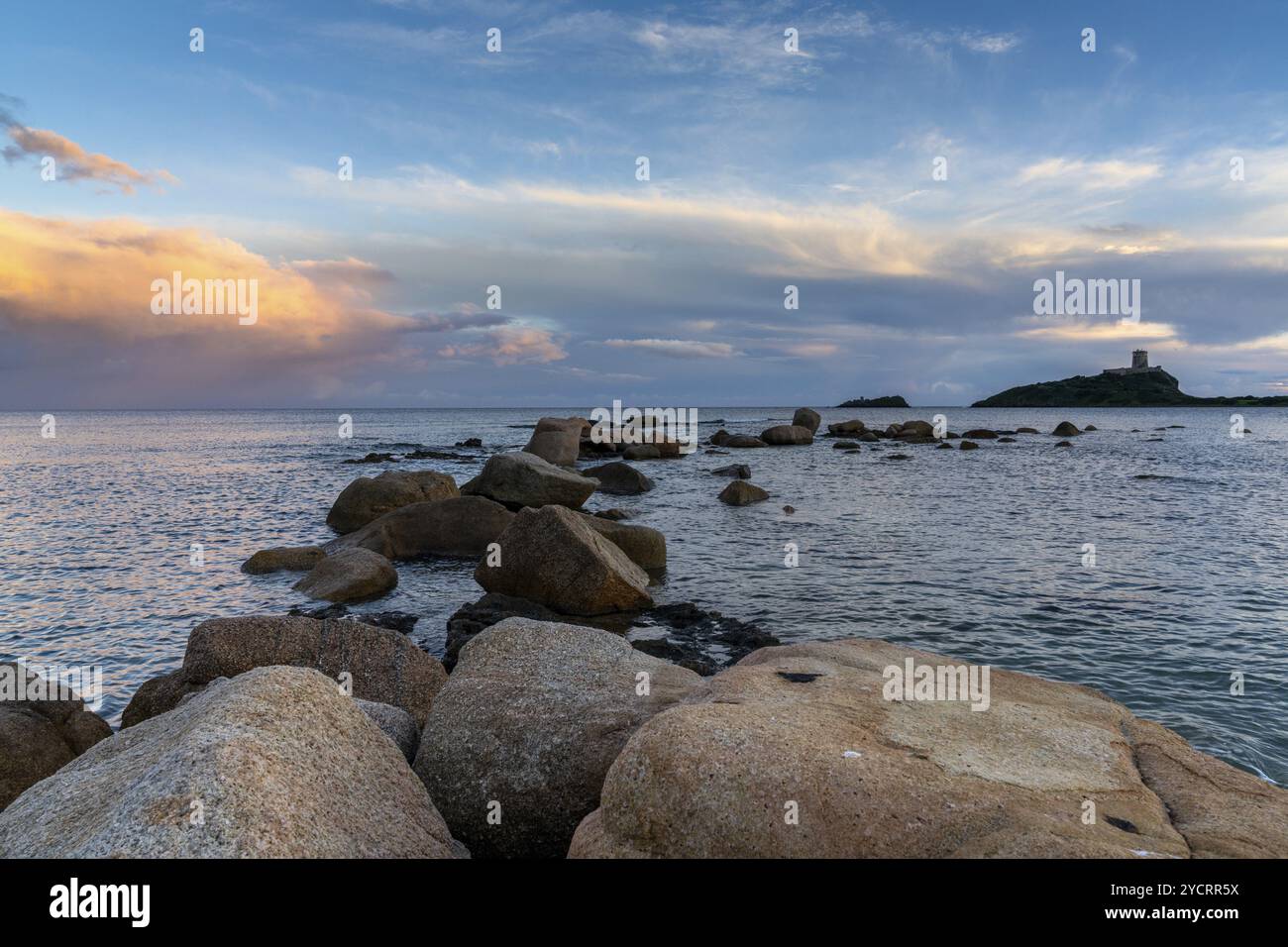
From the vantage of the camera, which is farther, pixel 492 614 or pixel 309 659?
pixel 492 614

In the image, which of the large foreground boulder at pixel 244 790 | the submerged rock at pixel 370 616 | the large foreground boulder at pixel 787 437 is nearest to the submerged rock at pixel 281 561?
the submerged rock at pixel 370 616

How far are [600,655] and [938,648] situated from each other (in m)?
7.92

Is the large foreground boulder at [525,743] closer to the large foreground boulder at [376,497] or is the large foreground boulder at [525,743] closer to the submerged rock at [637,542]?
the submerged rock at [637,542]

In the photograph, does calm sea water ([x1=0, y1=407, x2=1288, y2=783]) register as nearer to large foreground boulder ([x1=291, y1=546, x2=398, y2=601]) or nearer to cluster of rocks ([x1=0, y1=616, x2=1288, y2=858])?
large foreground boulder ([x1=291, y1=546, x2=398, y2=601])

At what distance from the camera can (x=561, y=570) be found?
16.5 m

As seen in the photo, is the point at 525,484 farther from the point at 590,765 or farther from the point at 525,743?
the point at 590,765

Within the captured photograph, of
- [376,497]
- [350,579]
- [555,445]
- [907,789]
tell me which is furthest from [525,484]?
[907,789]

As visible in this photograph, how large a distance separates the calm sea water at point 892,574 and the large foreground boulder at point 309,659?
2.47 m

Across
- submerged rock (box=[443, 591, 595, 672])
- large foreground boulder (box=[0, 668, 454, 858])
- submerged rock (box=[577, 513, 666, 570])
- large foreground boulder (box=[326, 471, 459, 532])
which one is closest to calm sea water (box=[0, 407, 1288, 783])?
submerged rock (box=[443, 591, 595, 672])

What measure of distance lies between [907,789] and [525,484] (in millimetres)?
22330

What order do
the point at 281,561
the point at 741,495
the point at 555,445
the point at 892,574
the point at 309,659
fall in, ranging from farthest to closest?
the point at 555,445, the point at 741,495, the point at 281,561, the point at 892,574, the point at 309,659

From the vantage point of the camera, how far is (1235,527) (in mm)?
26109
